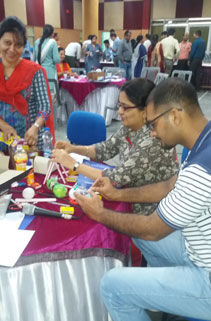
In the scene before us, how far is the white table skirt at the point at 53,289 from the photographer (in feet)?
2.76

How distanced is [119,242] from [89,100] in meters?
4.00

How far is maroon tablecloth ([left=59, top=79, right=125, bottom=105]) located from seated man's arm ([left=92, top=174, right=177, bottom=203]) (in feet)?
11.8

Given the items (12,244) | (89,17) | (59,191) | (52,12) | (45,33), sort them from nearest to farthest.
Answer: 1. (12,244)
2. (59,191)
3. (45,33)
4. (89,17)
5. (52,12)

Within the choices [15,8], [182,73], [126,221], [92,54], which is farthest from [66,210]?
[15,8]

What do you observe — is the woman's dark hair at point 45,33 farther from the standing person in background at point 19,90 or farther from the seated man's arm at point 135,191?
the seated man's arm at point 135,191

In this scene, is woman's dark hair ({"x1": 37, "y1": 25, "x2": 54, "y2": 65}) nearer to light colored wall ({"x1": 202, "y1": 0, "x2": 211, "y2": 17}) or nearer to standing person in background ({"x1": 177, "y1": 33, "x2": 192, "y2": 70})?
standing person in background ({"x1": 177, "y1": 33, "x2": 192, "y2": 70})

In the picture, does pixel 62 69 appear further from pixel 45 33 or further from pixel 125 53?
pixel 125 53

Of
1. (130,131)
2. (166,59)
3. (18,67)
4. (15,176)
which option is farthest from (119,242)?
(166,59)

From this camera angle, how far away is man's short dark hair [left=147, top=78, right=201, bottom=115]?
0.91 meters

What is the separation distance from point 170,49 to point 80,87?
417cm

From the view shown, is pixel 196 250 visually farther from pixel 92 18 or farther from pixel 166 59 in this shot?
pixel 92 18

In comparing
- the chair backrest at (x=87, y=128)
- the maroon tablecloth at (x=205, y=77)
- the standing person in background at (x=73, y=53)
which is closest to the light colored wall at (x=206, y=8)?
the maroon tablecloth at (x=205, y=77)

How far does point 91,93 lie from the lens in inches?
184

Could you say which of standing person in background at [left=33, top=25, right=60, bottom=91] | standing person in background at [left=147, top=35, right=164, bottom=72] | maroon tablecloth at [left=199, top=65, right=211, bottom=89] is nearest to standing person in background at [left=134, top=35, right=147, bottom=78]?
standing person in background at [left=147, top=35, right=164, bottom=72]
